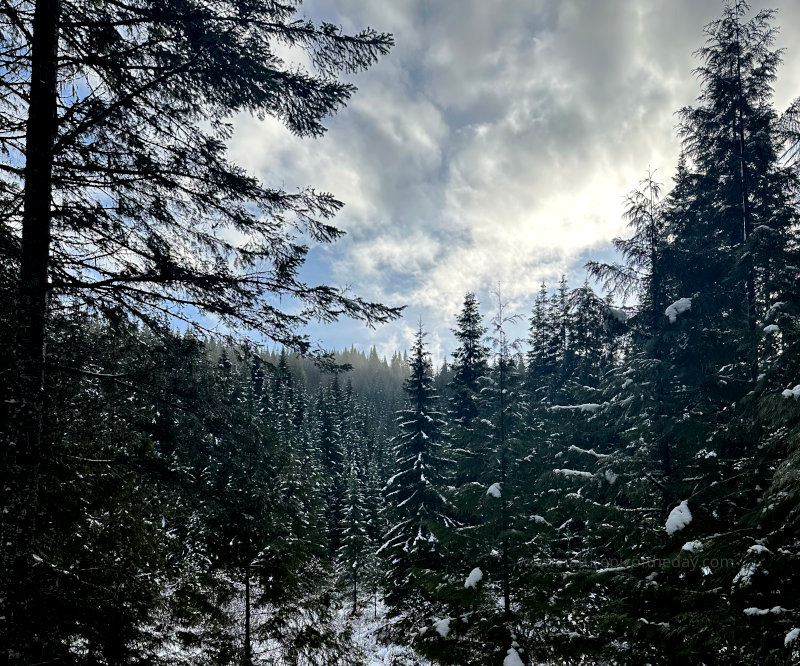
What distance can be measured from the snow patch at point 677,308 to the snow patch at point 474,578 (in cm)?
949

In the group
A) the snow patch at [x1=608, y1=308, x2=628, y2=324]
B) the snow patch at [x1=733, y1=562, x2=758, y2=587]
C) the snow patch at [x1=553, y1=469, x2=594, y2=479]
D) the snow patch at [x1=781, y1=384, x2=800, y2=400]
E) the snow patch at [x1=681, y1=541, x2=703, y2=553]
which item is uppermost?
the snow patch at [x1=608, y1=308, x2=628, y2=324]

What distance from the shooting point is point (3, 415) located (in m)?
4.42

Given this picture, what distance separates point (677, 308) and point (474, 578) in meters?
10.0

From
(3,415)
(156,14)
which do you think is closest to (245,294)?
(3,415)

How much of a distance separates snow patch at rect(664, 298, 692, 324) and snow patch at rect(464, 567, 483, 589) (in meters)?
A: 9.49

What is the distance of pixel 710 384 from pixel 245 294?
38.4 ft

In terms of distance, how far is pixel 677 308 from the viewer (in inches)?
408

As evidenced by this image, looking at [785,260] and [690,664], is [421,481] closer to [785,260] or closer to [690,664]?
[690,664]

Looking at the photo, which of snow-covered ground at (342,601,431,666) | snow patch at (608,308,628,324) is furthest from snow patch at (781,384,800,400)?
snow-covered ground at (342,601,431,666)

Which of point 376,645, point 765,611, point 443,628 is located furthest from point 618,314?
point 376,645

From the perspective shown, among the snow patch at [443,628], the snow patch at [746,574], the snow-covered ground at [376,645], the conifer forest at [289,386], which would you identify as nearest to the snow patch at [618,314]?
the conifer forest at [289,386]

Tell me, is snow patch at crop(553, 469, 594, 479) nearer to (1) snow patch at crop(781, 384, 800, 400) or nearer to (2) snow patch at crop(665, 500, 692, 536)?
(2) snow patch at crop(665, 500, 692, 536)

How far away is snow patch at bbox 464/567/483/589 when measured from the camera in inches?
458

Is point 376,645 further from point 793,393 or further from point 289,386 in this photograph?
point 793,393
